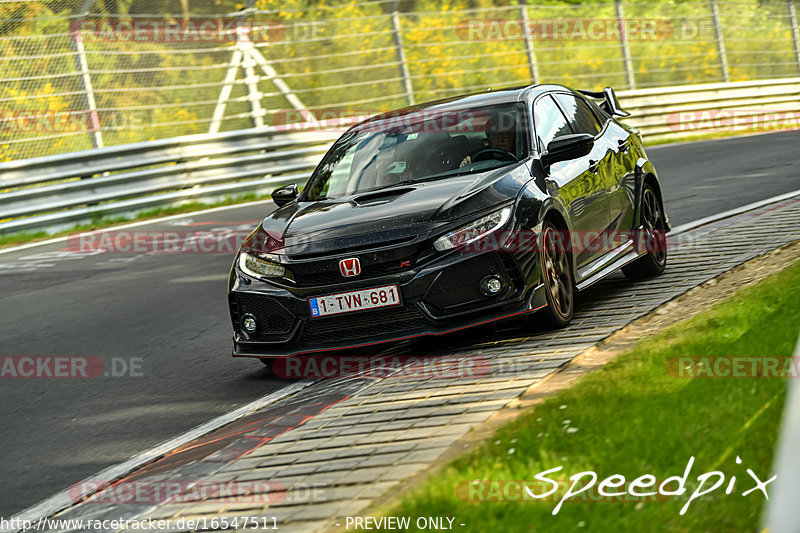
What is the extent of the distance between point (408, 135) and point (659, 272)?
2.37 meters

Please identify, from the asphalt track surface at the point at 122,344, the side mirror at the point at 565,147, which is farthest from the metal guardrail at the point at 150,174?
the side mirror at the point at 565,147

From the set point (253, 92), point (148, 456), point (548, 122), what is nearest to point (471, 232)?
point (548, 122)

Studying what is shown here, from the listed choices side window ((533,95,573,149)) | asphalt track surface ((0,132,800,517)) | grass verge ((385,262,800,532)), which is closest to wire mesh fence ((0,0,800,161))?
asphalt track surface ((0,132,800,517))

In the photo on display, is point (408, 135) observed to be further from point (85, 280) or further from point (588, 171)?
point (85, 280)

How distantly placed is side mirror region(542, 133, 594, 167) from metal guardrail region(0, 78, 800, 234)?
962cm

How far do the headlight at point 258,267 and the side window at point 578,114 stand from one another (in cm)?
277

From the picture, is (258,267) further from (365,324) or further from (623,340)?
(623,340)

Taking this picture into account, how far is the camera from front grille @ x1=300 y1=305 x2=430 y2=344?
659 cm

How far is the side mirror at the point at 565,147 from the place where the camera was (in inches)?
287

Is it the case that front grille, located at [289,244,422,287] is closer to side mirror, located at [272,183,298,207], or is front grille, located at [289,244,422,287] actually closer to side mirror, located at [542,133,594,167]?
side mirror, located at [542,133,594,167]

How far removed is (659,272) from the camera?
28.9 feet

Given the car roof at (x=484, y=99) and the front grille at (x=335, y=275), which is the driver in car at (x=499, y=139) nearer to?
the car roof at (x=484, y=99)

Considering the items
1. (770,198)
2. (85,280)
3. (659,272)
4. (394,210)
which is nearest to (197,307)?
(85,280)

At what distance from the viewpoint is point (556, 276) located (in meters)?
7.02
